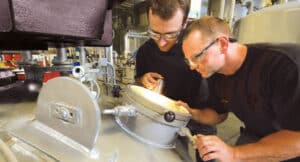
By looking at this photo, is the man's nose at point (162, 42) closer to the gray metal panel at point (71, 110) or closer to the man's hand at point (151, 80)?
the man's hand at point (151, 80)

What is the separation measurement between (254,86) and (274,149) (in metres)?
0.19

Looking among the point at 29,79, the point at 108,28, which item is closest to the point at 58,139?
the point at 108,28

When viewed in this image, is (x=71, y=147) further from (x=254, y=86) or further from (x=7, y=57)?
(x=7, y=57)

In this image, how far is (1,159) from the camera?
38 cm

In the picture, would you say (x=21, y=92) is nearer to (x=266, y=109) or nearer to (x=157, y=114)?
(x=157, y=114)

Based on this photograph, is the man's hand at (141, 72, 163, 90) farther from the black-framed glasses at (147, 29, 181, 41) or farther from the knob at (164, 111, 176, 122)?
the knob at (164, 111, 176, 122)

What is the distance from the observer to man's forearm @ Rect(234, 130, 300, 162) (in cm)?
48

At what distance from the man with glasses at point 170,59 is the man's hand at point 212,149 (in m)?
0.30

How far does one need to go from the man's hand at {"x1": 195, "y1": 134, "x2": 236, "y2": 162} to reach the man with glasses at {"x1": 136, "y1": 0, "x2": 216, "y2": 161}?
0.30m

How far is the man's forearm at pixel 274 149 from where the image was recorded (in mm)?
476

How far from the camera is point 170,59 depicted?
789 mm

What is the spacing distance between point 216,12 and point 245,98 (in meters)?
1.43

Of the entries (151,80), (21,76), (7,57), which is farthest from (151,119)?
(7,57)

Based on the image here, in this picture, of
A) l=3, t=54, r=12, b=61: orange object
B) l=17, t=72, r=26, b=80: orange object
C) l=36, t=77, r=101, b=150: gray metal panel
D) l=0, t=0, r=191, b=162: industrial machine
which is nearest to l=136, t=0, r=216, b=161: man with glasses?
l=0, t=0, r=191, b=162: industrial machine
